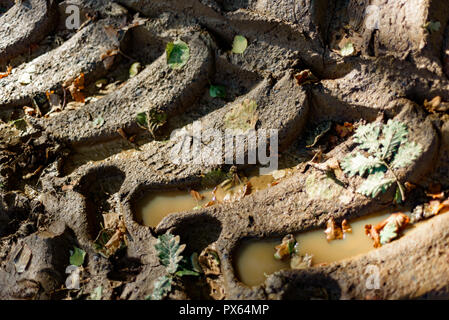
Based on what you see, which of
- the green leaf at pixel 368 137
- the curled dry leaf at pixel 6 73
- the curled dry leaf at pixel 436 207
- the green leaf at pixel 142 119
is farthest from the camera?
the curled dry leaf at pixel 6 73

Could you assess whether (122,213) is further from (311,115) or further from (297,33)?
(297,33)

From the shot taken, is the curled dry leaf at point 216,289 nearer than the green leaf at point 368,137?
Yes

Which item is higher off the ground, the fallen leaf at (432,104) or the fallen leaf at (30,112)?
the fallen leaf at (30,112)

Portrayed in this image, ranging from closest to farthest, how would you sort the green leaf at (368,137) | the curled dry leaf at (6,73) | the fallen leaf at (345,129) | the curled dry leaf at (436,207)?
1. the curled dry leaf at (436,207)
2. the green leaf at (368,137)
3. the fallen leaf at (345,129)
4. the curled dry leaf at (6,73)

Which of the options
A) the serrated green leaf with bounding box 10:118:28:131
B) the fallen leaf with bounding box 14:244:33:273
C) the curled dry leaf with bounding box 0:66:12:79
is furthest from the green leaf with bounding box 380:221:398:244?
the curled dry leaf with bounding box 0:66:12:79

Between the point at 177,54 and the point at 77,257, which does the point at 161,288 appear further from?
the point at 177,54

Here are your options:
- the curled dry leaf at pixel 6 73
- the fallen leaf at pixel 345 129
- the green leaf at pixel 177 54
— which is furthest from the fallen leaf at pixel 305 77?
the curled dry leaf at pixel 6 73

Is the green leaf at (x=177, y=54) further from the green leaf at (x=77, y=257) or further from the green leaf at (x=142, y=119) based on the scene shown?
the green leaf at (x=77, y=257)
